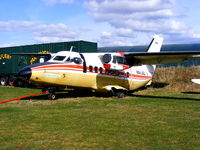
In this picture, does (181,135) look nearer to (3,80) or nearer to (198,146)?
(198,146)

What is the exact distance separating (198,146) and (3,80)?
31.7 meters

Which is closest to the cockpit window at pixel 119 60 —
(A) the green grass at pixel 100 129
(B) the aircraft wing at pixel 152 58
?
(B) the aircraft wing at pixel 152 58

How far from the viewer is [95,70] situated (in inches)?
683

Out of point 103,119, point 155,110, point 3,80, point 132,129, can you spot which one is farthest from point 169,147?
point 3,80

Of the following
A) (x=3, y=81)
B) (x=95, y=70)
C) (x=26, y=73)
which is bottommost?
(x=3, y=81)

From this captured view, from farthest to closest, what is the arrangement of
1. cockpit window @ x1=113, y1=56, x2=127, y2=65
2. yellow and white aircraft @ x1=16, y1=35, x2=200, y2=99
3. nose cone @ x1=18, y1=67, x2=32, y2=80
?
cockpit window @ x1=113, y1=56, x2=127, y2=65
yellow and white aircraft @ x1=16, y1=35, x2=200, y2=99
nose cone @ x1=18, y1=67, x2=32, y2=80

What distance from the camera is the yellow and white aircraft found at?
49.6 feet

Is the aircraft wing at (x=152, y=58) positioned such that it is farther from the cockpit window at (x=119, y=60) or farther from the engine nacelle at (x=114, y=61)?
the engine nacelle at (x=114, y=61)

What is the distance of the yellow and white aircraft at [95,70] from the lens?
15.1 meters

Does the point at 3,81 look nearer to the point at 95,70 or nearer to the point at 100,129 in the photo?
the point at 95,70

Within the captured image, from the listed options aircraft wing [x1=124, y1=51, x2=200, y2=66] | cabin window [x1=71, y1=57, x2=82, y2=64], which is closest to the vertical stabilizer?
aircraft wing [x1=124, y1=51, x2=200, y2=66]

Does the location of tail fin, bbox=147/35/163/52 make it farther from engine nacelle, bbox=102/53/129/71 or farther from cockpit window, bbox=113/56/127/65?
engine nacelle, bbox=102/53/129/71

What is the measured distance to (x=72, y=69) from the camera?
16.1m

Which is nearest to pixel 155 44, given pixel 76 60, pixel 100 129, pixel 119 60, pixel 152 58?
pixel 152 58
